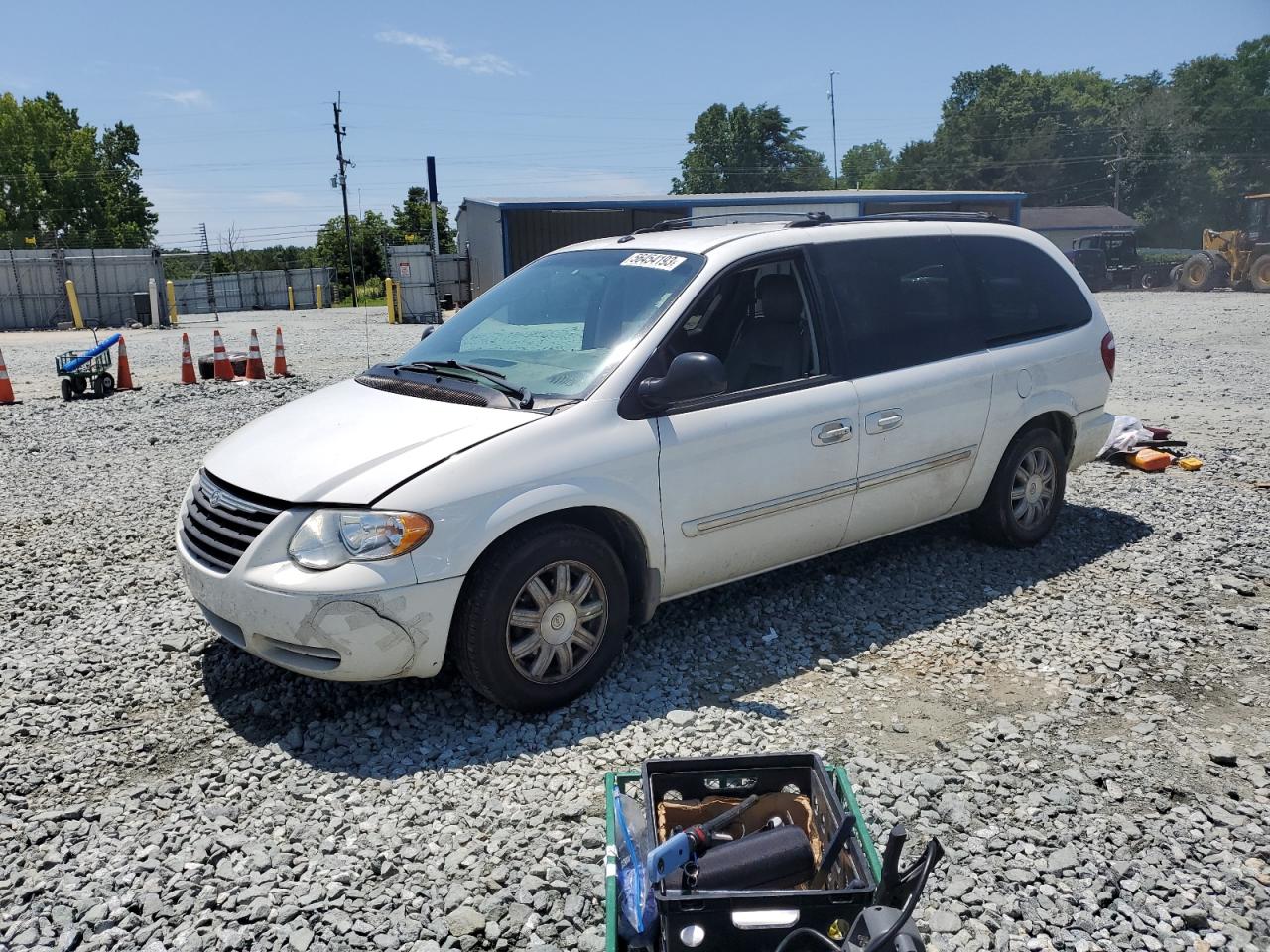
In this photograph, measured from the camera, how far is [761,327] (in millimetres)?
4805

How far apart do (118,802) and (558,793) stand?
1544mm

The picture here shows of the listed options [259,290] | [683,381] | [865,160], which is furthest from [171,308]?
[865,160]

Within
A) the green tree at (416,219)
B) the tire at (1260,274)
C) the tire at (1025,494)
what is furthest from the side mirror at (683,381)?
the green tree at (416,219)

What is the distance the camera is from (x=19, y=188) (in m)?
60.5

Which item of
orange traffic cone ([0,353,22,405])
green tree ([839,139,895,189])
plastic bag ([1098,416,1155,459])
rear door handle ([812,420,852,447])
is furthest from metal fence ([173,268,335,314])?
green tree ([839,139,895,189])

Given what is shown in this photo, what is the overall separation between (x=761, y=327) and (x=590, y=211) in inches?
976

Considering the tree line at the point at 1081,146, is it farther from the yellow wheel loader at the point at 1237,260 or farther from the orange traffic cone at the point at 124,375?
the orange traffic cone at the point at 124,375

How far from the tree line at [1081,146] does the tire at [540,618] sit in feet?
267

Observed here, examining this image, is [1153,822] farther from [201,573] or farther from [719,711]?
[201,573]

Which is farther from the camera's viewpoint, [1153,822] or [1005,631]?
[1005,631]

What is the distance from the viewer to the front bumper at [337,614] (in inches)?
139

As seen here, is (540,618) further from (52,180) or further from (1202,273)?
(52,180)

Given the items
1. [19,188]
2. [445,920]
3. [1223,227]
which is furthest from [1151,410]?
[1223,227]

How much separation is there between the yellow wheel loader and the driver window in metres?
34.3
